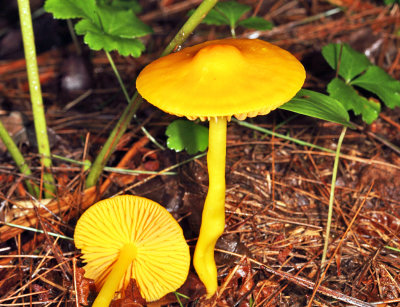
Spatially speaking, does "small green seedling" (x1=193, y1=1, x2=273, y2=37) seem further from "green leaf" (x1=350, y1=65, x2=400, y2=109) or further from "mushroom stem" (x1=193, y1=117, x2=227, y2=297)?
"mushroom stem" (x1=193, y1=117, x2=227, y2=297)

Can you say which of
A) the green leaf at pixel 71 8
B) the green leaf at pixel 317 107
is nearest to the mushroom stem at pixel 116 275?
the green leaf at pixel 317 107

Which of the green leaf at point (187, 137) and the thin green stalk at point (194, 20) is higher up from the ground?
the thin green stalk at point (194, 20)

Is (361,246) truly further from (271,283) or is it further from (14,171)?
(14,171)

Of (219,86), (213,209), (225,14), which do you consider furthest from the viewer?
(225,14)

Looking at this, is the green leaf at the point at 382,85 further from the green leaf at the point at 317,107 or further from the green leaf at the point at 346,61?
the green leaf at the point at 317,107

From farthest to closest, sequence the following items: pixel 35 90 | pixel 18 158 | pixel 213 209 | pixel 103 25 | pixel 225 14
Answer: pixel 225 14 < pixel 103 25 < pixel 18 158 < pixel 35 90 < pixel 213 209

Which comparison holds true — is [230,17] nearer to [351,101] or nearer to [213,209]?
[351,101]

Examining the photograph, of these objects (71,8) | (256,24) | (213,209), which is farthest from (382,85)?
(71,8)

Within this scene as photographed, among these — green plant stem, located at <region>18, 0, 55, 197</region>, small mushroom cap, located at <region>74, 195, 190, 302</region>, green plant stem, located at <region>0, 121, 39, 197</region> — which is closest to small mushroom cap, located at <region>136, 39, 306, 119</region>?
small mushroom cap, located at <region>74, 195, 190, 302</region>
